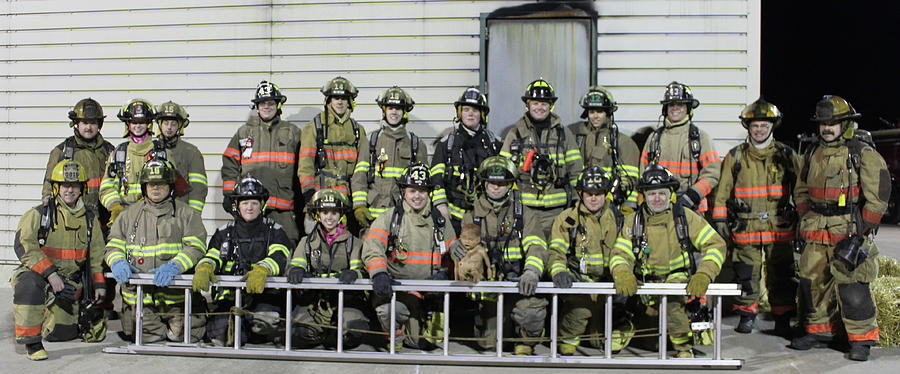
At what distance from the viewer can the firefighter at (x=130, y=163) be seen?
6.30 meters

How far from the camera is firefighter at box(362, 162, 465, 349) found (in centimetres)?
508

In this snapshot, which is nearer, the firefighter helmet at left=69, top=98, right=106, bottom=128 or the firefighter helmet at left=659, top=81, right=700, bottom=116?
the firefighter helmet at left=659, top=81, right=700, bottom=116

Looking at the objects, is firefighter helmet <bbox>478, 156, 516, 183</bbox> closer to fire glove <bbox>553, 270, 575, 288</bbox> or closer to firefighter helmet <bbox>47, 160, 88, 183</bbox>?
fire glove <bbox>553, 270, 575, 288</bbox>

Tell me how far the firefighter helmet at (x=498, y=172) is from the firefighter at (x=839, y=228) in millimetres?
2595

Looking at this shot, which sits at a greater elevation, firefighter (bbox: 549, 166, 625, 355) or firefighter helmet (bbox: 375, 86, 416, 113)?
firefighter helmet (bbox: 375, 86, 416, 113)

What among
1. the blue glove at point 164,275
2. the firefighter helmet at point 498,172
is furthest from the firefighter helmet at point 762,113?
the blue glove at point 164,275

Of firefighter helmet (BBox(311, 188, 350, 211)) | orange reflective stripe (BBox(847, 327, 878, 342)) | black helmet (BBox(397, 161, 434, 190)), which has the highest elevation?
black helmet (BBox(397, 161, 434, 190))

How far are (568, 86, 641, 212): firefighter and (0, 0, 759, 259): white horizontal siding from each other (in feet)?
3.90

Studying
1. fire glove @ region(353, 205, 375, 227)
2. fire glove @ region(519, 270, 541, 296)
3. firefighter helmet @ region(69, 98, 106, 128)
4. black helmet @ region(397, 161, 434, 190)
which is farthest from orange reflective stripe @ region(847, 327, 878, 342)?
firefighter helmet @ region(69, 98, 106, 128)

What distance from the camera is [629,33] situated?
728cm

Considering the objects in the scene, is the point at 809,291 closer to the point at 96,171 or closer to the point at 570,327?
the point at 570,327

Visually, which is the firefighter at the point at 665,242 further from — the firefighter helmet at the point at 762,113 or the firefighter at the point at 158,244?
the firefighter at the point at 158,244

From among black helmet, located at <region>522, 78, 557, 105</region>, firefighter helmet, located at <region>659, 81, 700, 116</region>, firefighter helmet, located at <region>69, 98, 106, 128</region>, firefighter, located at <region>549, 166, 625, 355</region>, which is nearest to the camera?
firefighter, located at <region>549, 166, 625, 355</region>

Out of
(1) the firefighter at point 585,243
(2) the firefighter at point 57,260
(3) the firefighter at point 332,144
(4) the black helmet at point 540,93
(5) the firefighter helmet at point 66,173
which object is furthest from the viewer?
(3) the firefighter at point 332,144
